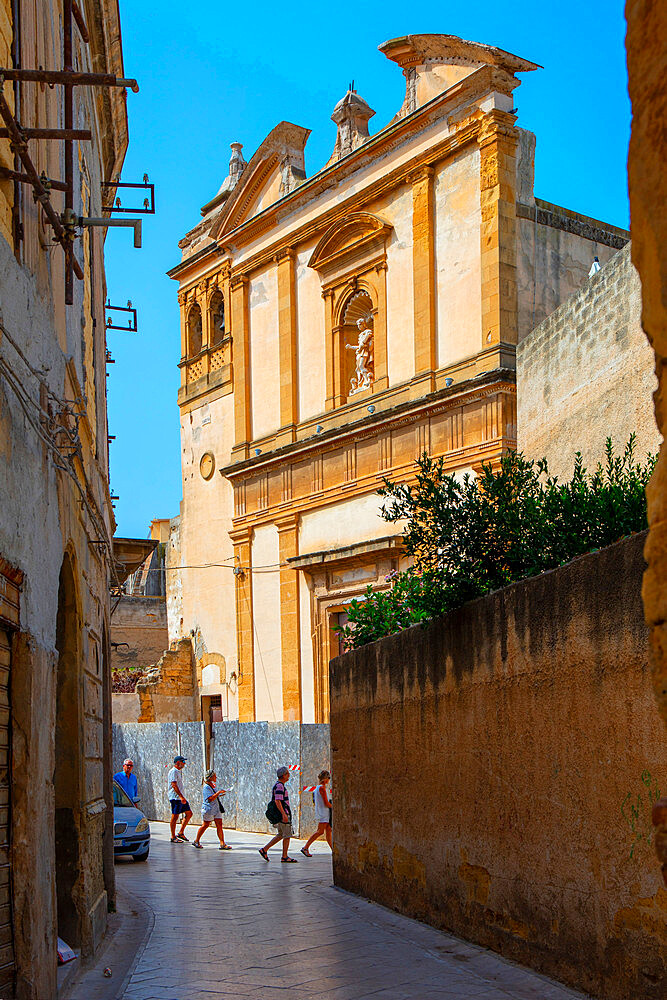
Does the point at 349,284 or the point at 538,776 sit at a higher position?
the point at 349,284

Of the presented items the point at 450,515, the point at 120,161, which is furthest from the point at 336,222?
the point at 450,515

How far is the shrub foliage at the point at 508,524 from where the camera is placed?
25.9 feet

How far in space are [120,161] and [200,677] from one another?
14.4 m

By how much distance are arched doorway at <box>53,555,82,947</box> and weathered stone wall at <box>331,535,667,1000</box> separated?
278cm

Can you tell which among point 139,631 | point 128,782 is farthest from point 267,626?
point 139,631

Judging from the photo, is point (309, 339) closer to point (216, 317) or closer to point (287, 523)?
point (287, 523)

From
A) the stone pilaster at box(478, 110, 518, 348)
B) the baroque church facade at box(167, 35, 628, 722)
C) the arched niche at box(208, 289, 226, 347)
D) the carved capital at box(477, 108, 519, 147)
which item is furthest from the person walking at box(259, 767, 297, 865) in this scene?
the arched niche at box(208, 289, 226, 347)

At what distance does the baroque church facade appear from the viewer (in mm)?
20344

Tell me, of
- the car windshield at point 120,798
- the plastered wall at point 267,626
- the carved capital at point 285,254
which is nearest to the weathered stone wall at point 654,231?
the car windshield at point 120,798

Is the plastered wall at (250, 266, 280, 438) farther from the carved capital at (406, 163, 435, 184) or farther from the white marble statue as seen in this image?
the carved capital at (406, 163, 435, 184)

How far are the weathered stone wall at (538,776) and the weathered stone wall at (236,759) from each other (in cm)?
751

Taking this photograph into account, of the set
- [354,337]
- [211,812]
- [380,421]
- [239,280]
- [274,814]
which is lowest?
[211,812]

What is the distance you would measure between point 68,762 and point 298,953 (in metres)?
2.25

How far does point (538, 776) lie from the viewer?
7133 mm
